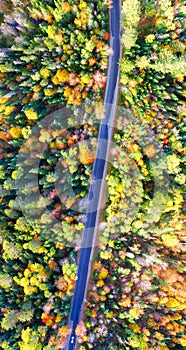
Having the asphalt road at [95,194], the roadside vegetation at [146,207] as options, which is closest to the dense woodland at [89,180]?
the roadside vegetation at [146,207]

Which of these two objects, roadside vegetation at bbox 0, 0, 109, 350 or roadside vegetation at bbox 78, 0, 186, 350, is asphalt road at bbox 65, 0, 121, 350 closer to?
roadside vegetation at bbox 0, 0, 109, 350

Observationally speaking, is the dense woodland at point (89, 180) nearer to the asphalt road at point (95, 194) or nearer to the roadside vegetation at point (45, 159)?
the roadside vegetation at point (45, 159)

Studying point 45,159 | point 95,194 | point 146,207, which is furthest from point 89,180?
point 146,207

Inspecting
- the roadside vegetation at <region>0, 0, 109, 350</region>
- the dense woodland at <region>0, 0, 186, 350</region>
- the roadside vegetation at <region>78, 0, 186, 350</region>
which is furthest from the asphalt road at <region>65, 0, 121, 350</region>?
the roadside vegetation at <region>78, 0, 186, 350</region>

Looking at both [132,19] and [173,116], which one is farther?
[173,116]

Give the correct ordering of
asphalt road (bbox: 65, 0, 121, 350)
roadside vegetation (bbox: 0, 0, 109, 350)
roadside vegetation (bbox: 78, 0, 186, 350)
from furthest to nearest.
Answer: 1. asphalt road (bbox: 65, 0, 121, 350)
2. roadside vegetation (bbox: 0, 0, 109, 350)
3. roadside vegetation (bbox: 78, 0, 186, 350)

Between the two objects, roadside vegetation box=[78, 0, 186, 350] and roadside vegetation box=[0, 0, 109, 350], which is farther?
roadside vegetation box=[0, 0, 109, 350]

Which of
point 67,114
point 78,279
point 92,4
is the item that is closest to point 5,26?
point 92,4

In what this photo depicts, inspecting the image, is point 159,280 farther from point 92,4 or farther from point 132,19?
point 92,4

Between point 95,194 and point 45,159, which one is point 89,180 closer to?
point 95,194
